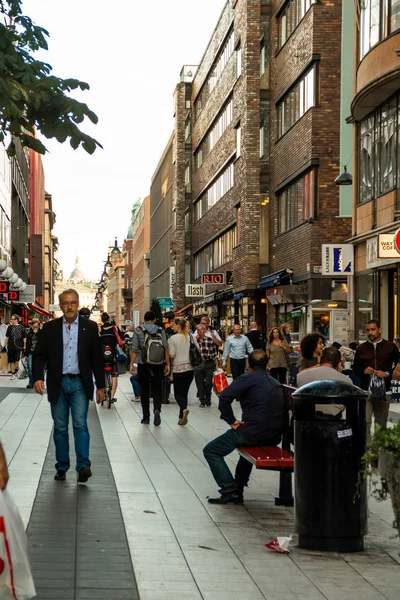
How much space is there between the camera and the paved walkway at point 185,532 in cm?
643

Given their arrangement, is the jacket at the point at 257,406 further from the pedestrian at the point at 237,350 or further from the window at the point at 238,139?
the window at the point at 238,139

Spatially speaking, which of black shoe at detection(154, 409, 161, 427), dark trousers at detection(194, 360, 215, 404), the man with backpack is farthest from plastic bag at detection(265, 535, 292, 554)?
dark trousers at detection(194, 360, 215, 404)

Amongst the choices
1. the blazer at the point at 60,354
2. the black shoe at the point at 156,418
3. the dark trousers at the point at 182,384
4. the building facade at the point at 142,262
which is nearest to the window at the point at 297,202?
the dark trousers at the point at 182,384

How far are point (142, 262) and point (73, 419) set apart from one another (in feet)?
Result: 373

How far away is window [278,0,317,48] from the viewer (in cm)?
3511

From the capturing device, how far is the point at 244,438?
9.34 metres

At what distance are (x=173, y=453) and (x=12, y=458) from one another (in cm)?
Answer: 202

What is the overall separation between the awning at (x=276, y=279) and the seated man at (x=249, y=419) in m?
26.6

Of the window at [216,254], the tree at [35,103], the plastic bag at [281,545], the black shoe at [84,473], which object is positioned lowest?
the plastic bag at [281,545]

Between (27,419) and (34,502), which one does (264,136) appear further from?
(34,502)

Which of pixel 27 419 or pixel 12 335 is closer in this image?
pixel 27 419

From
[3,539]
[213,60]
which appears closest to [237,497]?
[3,539]

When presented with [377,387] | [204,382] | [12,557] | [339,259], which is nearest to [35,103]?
[12,557]

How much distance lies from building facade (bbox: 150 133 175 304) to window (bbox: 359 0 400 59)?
49.0 metres
